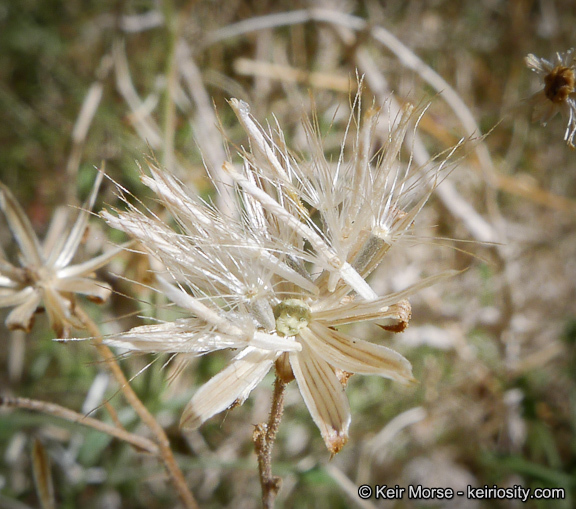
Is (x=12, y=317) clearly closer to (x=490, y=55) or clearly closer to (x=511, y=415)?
(x=511, y=415)

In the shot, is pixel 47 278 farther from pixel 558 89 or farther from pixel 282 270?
pixel 558 89

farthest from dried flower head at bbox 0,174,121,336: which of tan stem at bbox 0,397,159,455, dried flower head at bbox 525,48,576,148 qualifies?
dried flower head at bbox 525,48,576,148

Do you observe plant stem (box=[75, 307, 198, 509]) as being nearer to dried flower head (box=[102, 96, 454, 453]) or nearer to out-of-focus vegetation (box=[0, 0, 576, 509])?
dried flower head (box=[102, 96, 454, 453])

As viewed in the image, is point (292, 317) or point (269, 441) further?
point (292, 317)

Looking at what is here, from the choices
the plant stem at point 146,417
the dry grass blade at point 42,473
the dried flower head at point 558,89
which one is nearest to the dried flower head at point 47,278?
the plant stem at point 146,417

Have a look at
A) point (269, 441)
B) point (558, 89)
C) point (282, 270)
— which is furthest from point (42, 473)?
point (558, 89)

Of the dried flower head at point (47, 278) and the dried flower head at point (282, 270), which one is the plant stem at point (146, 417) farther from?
the dried flower head at point (282, 270)
